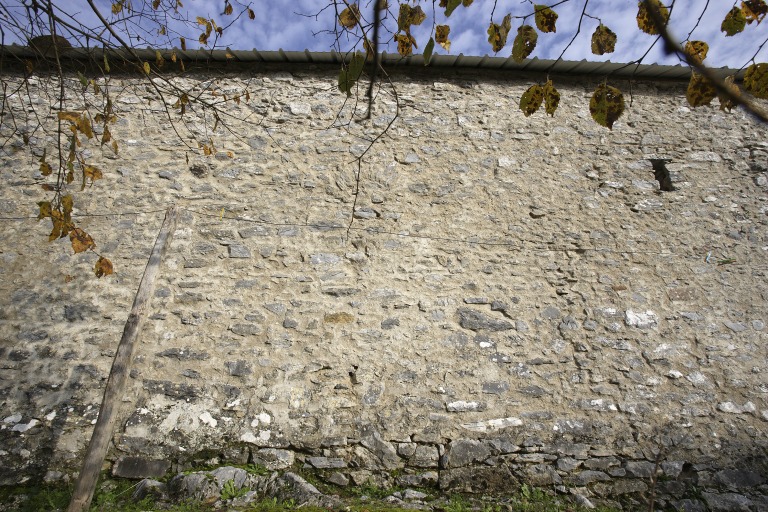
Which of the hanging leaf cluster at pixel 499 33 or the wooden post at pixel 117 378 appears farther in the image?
the wooden post at pixel 117 378

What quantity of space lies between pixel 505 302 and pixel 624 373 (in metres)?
1.04

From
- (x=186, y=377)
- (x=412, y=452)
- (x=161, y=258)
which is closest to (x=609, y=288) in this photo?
(x=412, y=452)

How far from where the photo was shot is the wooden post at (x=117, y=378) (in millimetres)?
2840

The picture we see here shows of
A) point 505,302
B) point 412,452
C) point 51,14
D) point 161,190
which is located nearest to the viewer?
point 51,14

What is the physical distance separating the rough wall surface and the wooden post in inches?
5.4

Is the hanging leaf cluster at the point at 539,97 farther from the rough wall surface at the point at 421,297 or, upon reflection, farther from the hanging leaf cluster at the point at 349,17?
the rough wall surface at the point at 421,297

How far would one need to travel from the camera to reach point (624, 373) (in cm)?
367

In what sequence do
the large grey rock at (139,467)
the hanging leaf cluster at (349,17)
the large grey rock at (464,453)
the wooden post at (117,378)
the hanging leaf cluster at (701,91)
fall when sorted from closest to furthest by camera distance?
the hanging leaf cluster at (701,91) → the hanging leaf cluster at (349,17) → the wooden post at (117,378) → the large grey rock at (139,467) → the large grey rock at (464,453)

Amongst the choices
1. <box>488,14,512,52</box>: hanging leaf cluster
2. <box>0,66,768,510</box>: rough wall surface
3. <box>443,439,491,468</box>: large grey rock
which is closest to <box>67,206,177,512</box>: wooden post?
<box>0,66,768,510</box>: rough wall surface

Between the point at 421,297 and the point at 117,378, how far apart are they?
225cm

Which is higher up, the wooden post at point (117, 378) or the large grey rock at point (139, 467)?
the wooden post at point (117, 378)

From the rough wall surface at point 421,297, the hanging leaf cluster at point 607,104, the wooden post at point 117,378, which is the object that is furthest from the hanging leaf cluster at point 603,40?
the wooden post at point 117,378

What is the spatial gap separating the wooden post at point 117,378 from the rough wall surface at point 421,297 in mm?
136

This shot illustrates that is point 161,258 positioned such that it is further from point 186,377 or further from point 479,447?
point 479,447
